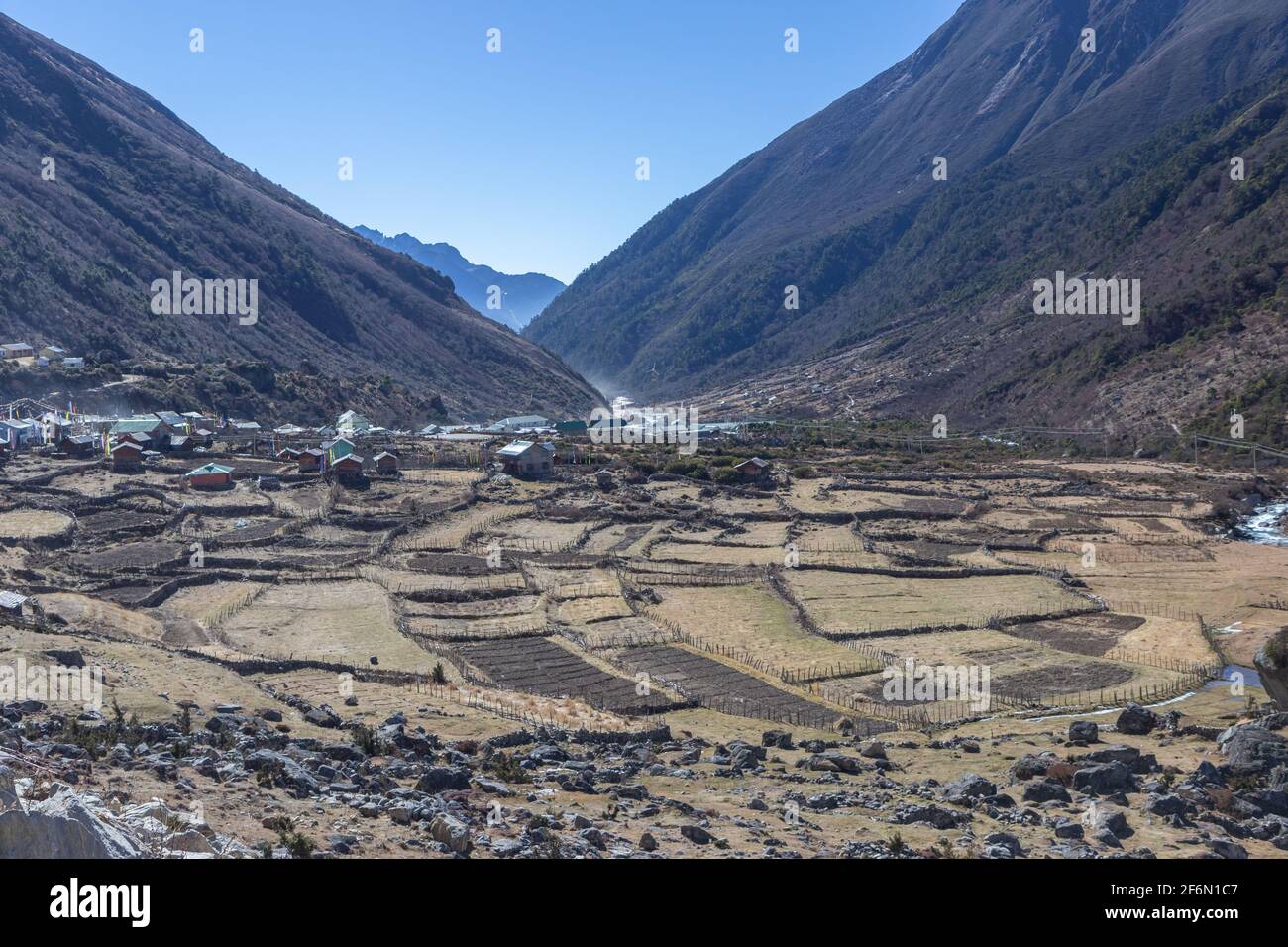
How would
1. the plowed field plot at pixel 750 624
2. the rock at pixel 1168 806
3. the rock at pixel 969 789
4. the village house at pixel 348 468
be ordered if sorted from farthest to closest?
the village house at pixel 348 468, the plowed field plot at pixel 750 624, the rock at pixel 969 789, the rock at pixel 1168 806

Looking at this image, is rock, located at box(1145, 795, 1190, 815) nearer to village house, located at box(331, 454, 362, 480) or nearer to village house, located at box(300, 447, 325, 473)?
village house, located at box(331, 454, 362, 480)

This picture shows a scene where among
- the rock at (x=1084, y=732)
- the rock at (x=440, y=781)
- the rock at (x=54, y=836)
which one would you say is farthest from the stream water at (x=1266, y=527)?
the rock at (x=54, y=836)

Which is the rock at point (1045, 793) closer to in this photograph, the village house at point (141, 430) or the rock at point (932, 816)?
the rock at point (932, 816)

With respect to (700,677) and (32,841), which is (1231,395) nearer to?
(700,677)

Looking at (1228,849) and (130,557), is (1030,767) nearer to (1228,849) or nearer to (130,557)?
(1228,849)

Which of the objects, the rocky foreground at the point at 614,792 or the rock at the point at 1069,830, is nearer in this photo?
the rocky foreground at the point at 614,792

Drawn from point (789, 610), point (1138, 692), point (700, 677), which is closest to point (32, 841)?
point (700, 677)

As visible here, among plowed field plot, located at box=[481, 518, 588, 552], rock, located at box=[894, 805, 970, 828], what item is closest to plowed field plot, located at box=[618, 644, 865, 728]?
rock, located at box=[894, 805, 970, 828]
